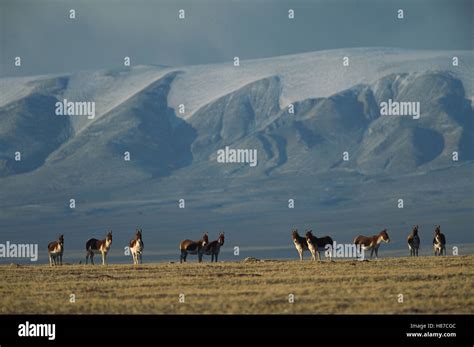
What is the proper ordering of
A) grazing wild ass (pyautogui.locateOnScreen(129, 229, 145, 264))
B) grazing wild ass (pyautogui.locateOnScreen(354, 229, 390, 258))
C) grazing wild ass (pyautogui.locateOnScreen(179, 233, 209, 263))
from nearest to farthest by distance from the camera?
grazing wild ass (pyautogui.locateOnScreen(354, 229, 390, 258)) → grazing wild ass (pyautogui.locateOnScreen(129, 229, 145, 264)) → grazing wild ass (pyautogui.locateOnScreen(179, 233, 209, 263))

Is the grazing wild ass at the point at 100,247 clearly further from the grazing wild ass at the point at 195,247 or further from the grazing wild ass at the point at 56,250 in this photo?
the grazing wild ass at the point at 195,247

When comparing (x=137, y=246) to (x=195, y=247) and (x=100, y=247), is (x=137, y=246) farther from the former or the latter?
(x=195, y=247)

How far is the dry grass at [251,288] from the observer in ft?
105

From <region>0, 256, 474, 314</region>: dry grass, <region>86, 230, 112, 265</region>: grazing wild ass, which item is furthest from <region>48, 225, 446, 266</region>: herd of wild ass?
<region>0, 256, 474, 314</region>: dry grass

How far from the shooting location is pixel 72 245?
150 m

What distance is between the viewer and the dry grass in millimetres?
31906

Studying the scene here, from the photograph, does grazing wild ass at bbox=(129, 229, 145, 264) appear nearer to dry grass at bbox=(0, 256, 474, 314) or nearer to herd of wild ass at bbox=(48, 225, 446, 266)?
herd of wild ass at bbox=(48, 225, 446, 266)
